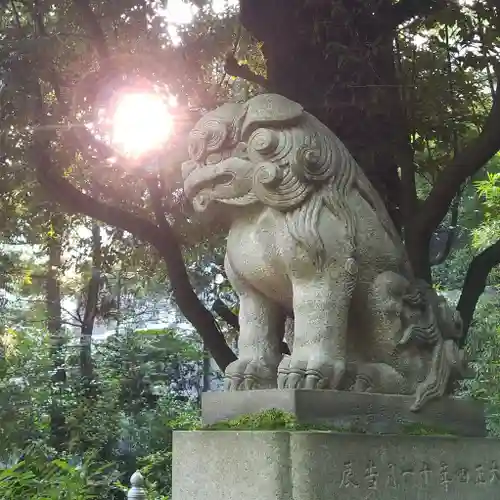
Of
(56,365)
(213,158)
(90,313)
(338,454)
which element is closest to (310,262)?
(213,158)

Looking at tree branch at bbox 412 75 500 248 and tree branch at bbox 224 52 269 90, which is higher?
tree branch at bbox 224 52 269 90

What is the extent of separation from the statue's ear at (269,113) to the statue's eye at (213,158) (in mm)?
131

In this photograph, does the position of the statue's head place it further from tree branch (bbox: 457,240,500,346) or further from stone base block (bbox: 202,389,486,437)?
tree branch (bbox: 457,240,500,346)

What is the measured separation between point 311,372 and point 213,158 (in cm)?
99

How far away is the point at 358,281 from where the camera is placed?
115 inches

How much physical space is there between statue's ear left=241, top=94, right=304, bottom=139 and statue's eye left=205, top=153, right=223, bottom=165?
13 cm

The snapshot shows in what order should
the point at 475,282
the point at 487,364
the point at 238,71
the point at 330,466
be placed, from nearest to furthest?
the point at 330,466 < the point at 475,282 < the point at 238,71 < the point at 487,364

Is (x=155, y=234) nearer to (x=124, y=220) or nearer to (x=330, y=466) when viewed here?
(x=124, y=220)

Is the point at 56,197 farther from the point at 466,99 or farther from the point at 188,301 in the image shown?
the point at 466,99

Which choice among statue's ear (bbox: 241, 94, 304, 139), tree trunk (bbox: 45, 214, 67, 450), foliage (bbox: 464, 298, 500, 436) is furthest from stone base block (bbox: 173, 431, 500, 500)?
foliage (bbox: 464, 298, 500, 436)

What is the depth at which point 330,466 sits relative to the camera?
97.0 inches

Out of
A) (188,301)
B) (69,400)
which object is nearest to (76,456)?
(69,400)

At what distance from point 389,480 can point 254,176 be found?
4.17 feet

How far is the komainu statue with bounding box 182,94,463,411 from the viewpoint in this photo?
281cm
